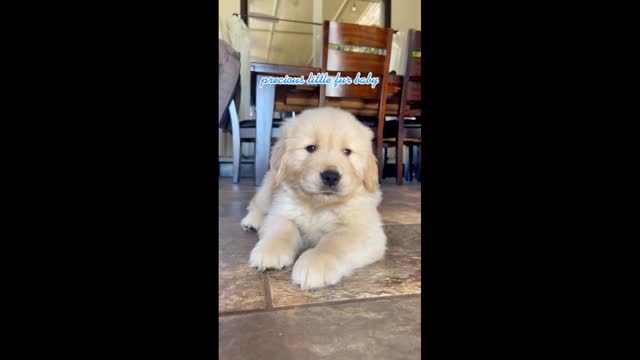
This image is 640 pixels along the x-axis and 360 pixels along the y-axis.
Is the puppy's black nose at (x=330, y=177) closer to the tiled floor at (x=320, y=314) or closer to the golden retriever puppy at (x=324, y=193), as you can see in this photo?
the golden retriever puppy at (x=324, y=193)

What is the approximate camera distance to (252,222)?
4.71ft

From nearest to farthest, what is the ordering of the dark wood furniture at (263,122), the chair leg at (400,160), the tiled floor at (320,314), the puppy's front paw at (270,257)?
1. the tiled floor at (320,314)
2. the puppy's front paw at (270,257)
3. the chair leg at (400,160)
4. the dark wood furniture at (263,122)

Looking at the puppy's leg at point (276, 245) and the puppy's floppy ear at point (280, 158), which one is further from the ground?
the puppy's floppy ear at point (280, 158)

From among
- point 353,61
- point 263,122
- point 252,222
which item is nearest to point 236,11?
point 252,222

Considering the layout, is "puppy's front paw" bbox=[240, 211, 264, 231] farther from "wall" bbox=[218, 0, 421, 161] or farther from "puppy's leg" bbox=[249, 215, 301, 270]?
"wall" bbox=[218, 0, 421, 161]

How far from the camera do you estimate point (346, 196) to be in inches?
46.9

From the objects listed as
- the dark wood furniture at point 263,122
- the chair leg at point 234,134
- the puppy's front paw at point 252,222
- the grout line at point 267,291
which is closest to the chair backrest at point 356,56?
the dark wood furniture at point 263,122

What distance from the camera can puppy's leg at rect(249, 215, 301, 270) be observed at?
947 mm

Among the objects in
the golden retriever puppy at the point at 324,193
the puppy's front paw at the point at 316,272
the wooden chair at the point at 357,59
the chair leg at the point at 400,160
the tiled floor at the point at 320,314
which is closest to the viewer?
the tiled floor at the point at 320,314

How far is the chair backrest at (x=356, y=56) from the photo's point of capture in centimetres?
242

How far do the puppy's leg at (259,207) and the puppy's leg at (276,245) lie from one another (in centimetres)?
18

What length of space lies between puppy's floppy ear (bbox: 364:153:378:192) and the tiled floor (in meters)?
0.33

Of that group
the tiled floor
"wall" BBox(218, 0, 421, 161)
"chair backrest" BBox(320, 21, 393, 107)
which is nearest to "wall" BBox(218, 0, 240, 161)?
"wall" BBox(218, 0, 421, 161)
